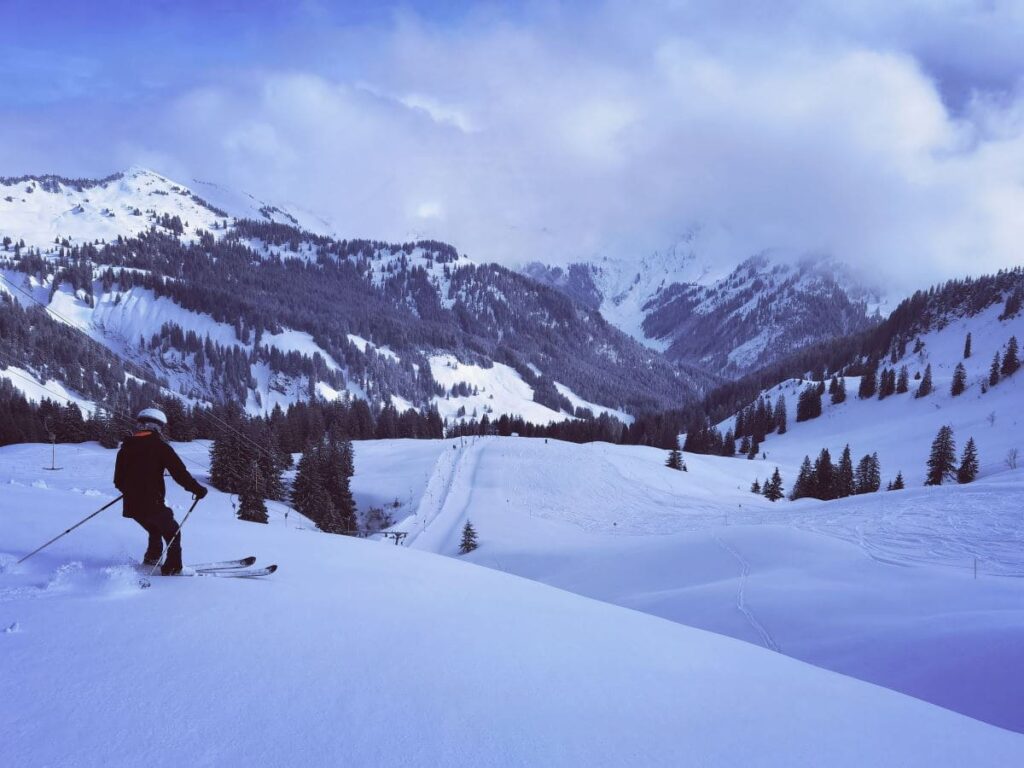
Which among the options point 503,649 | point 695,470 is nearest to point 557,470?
point 695,470

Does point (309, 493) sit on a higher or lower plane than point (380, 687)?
lower

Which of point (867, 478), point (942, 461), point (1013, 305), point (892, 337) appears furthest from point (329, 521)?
point (892, 337)

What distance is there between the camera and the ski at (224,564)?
269 inches

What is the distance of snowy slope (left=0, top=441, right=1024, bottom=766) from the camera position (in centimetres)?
304

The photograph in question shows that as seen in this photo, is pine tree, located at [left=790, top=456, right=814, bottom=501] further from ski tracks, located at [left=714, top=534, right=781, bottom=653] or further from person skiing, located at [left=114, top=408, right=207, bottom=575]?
person skiing, located at [left=114, top=408, right=207, bottom=575]

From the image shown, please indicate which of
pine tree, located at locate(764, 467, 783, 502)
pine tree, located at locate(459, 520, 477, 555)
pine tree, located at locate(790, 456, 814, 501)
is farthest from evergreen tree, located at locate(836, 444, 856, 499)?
pine tree, located at locate(459, 520, 477, 555)

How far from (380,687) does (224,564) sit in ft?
14.1

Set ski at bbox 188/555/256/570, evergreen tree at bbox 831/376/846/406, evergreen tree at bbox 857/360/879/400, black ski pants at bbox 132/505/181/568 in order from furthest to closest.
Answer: evergreen tree at bbox 831/376/846/406, evergreen tree at bbox 857/360/879/400, ski at bbox 188/555/256/570, black ski pants at bbox 132/505/181/568

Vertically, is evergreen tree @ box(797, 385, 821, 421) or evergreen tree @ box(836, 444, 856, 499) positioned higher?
evergreen tree @ box(797, 385, 821, 421)

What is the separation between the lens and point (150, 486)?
6.27 metres

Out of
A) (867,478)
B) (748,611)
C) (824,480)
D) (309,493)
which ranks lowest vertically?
(309,493)

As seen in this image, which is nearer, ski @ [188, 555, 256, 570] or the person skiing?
the person skiing

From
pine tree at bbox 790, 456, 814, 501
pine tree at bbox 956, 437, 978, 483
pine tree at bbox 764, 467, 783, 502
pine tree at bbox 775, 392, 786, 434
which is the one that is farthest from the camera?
pine tree at bbox 775, 392, 786, 434

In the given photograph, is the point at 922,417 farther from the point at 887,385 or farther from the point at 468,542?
the point at 468,542
